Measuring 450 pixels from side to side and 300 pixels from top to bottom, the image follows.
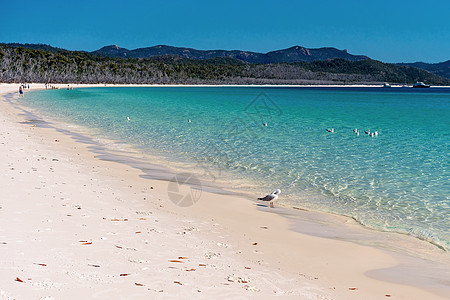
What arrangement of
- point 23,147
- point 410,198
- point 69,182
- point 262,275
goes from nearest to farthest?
point 262,275 → point 69,182 → point 410,198 → point 23,147

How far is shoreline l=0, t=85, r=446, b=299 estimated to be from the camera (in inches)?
219

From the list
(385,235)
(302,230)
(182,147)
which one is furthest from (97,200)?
(182,147)

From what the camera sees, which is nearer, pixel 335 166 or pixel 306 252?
pixel 306 252

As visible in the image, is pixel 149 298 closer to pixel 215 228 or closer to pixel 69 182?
pixel 215 228

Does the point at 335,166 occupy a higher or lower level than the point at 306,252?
higher

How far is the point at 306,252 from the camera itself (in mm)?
6816

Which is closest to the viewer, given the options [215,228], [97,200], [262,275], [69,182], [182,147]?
[262,275]

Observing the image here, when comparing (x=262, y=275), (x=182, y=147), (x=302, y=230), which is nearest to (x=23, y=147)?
(x=182, y=147)

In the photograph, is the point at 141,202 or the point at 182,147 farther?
the point at 182,147

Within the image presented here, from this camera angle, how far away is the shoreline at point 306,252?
5566 millimetres

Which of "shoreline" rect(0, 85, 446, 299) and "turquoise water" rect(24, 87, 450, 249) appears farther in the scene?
"turquoise water" rect(24, 87, 450, 249)

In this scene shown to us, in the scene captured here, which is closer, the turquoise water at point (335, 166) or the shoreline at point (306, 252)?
the shoreline at point (306, 252)

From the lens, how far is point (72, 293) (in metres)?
4.34

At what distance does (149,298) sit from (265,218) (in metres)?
4.67
